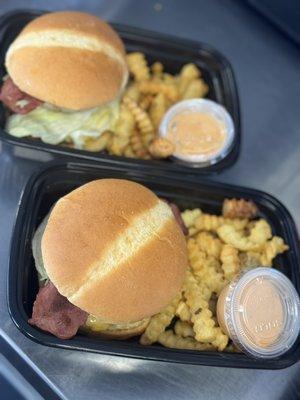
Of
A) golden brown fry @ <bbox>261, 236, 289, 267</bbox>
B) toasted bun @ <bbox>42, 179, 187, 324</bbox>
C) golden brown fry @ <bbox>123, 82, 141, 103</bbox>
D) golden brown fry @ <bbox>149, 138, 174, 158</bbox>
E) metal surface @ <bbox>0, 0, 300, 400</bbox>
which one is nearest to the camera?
toasted bun @ <bbox>42, 179, 187, 324</bbox>

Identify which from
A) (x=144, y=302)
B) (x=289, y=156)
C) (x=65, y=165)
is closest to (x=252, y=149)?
(x=289, y=156)

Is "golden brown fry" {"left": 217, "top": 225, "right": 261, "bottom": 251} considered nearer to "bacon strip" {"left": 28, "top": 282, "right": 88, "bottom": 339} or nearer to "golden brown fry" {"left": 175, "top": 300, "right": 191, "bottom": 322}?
"golden brown fry" {"left": 175, "top": 300, "right": 191, "bottom": 322}

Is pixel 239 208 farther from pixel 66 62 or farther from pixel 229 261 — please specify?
pixel 66 62

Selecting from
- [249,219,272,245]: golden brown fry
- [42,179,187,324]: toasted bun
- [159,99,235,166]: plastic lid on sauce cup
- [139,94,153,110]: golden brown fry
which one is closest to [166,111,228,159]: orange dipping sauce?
[159,99,235,166]: plastic lid on sauce cup

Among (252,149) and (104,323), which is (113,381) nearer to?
(104,323)

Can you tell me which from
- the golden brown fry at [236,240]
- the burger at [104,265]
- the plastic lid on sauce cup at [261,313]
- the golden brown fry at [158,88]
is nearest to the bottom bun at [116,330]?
the burger at [104,265]

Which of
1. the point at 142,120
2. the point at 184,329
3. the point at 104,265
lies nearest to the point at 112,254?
the point at 104,265
